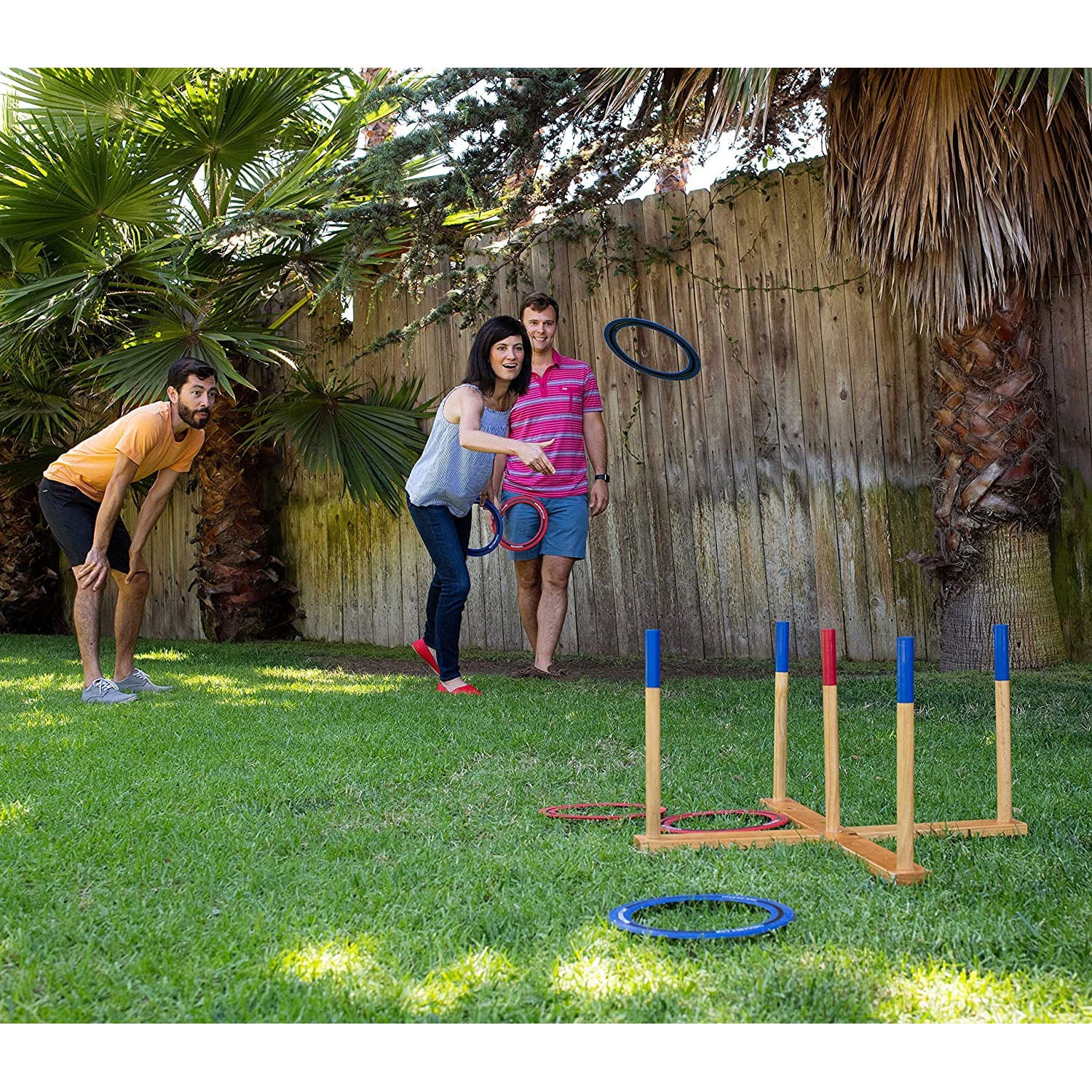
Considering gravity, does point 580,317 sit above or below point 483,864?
above

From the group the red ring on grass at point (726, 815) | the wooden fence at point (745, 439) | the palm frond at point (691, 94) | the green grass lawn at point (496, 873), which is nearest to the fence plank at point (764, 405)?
the wooden fence at point (745, 439)

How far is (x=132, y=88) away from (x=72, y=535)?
3.74 metres

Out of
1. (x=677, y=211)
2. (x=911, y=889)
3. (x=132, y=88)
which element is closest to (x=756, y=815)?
(x=911, y=889)

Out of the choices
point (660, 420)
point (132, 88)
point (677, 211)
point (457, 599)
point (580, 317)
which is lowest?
point (457, 599)

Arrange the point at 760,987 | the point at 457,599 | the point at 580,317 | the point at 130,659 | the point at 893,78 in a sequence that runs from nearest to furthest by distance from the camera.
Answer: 1. the point at 760,987
2. the point at 893,78
3. the point at 457,599
4. the point at 130,659
5. the point at 580,317

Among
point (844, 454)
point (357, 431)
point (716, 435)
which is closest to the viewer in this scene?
point (844, 454)

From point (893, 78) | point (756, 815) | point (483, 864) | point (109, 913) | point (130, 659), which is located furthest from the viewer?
point (130, 659)

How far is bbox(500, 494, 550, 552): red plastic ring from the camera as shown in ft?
18.8

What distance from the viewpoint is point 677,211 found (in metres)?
6.52

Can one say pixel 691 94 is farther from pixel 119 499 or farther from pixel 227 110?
pixel 227 110

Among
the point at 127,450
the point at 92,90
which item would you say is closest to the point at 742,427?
the point at 127,450

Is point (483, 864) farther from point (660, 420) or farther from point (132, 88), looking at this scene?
point (132, 88)

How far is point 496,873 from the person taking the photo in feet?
8.20

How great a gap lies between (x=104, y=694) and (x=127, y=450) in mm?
1107
